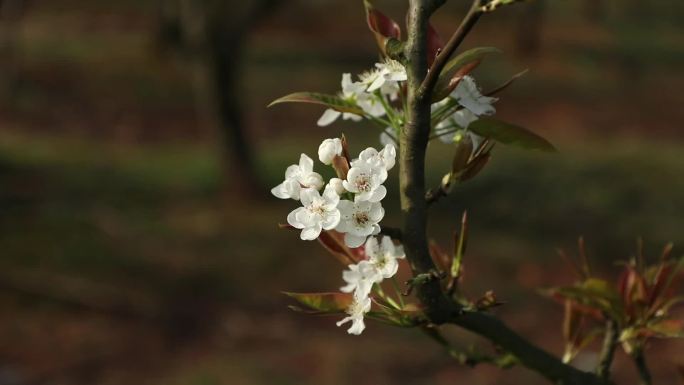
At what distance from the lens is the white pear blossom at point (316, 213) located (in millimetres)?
975

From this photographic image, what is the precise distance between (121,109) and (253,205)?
4679 millimetres

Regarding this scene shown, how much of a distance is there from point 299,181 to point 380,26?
0.24 meters

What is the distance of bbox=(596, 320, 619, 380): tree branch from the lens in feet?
4.00

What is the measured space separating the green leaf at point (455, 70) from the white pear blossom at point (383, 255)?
17cm

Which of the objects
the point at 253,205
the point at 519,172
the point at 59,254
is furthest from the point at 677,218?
the point at 59,254

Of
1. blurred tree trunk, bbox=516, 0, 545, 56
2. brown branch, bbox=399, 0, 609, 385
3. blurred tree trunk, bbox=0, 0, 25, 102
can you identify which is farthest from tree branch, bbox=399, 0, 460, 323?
blurred tree trunk, bbox=516, 0, 545, 56

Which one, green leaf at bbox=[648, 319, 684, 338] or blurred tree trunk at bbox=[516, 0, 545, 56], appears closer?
green leaf at bbox=[648, 319, 684, 338]

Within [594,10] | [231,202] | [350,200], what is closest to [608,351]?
[350,200]

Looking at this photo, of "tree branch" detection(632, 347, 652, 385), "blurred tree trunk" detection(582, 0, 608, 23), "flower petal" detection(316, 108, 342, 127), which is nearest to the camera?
"flower petal" detection(316, 108, 342, 127)

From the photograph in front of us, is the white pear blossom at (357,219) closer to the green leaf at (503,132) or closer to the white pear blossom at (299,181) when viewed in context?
the white pear blossom at (299,181)

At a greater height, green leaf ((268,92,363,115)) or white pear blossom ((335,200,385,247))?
green leaf ((268,92,363,115))

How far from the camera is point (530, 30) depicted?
16.9 m

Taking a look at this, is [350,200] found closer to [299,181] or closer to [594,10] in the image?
[299,181]

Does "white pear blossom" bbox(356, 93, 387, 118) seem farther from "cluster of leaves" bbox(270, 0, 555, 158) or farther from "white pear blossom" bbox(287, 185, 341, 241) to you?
"white pear blossom" bbox(287, 185, 341, 241)
